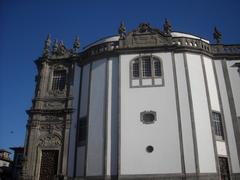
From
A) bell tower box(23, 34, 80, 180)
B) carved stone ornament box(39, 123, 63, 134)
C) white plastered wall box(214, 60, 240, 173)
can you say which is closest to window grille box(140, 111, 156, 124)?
white plastered wall box(214, 60, 240, 173)

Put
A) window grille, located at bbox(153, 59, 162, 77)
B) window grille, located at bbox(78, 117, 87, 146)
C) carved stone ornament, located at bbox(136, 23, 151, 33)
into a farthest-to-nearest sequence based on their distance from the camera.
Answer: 1. carved stone ornament, located at bbox(136, 23, 151, 33)
2. window grille, located at bbox(153, 59, 162, 77)
3. window grille, located at bbox(78, 117, 87, 146)

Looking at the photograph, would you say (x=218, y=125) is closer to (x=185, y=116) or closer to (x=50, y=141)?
(x=185, y=116)

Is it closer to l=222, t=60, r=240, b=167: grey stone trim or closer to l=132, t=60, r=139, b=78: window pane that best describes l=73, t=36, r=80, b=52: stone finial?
l=132, t=60, r=139, b=78: window pane

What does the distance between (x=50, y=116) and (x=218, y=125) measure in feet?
42.0

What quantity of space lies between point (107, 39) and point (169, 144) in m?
10.5

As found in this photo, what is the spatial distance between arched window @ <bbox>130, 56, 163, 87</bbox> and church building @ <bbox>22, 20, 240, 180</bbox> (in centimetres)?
7

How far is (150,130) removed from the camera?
1644 centimetres

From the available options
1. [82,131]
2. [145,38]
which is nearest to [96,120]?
[82,131]

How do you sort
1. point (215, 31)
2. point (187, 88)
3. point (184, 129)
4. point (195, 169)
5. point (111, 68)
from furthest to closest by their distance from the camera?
1. point (215, 31)
2. point (111, 68)
3. point (187, 88)
4. point (184, 129)
5. point (195, 169)

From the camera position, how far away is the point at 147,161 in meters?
15.7

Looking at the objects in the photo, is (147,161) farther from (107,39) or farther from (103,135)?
(107,39)


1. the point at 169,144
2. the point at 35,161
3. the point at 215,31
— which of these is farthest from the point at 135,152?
Answer: the point at 215,31

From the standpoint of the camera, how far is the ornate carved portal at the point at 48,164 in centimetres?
1745

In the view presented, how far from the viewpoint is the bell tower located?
57.8 feet
